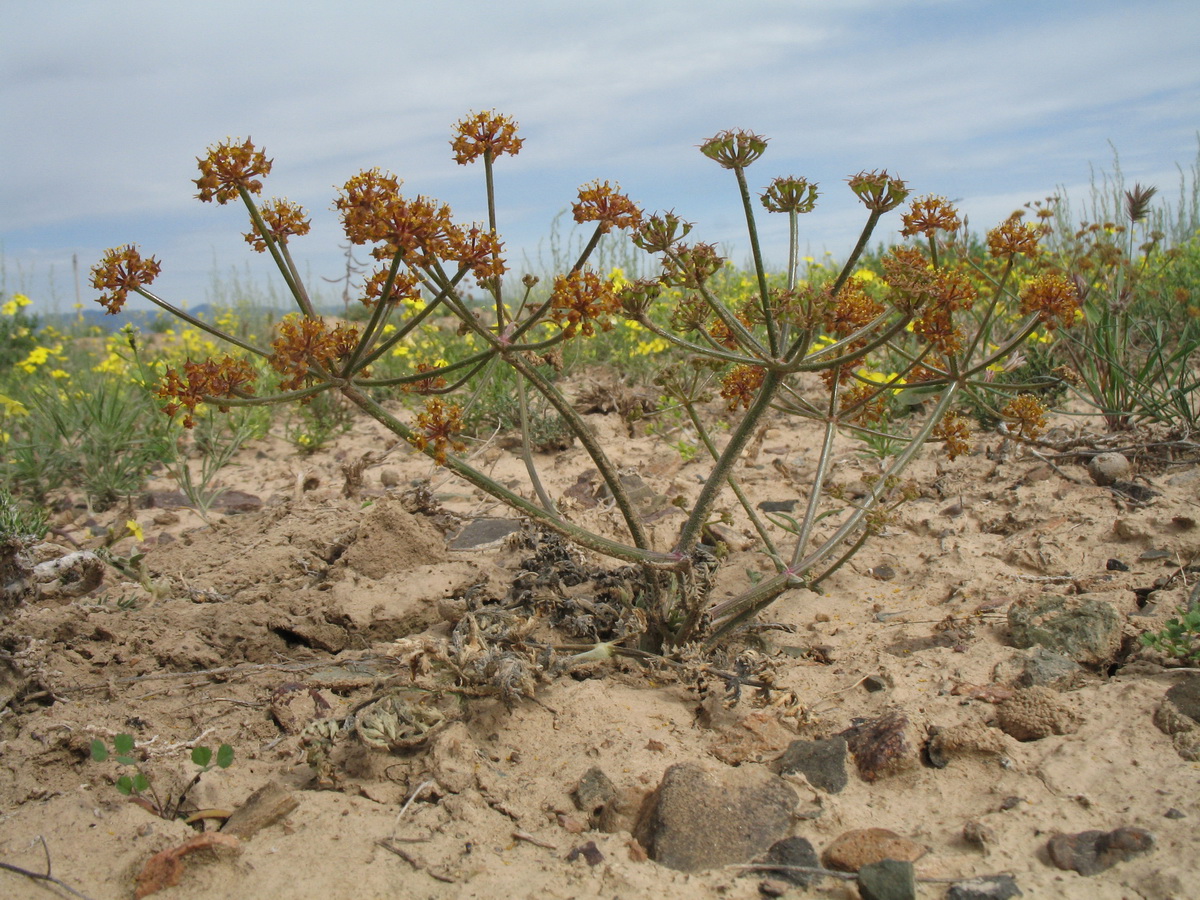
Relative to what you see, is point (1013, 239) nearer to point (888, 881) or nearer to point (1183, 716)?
point (1183, 716)

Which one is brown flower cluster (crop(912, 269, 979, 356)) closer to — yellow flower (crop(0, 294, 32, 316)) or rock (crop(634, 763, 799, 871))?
rock (crop(634, 763, 799, 871))

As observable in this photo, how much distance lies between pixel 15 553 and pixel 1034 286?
3.28 meters

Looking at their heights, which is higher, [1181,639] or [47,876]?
[1181,639]

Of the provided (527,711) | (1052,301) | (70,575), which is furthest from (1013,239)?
(70,575)

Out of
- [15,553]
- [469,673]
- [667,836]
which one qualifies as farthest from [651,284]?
[15,553]

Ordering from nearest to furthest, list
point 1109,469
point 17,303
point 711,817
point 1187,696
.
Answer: point 711,817, point 1187,696, point 1109,469, point 17,303

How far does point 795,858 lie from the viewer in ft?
5.81

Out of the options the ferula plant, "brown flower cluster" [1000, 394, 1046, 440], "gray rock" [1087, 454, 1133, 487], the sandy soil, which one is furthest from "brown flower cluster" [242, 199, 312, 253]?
"gray rock" [1087, 454, 1133, 487]

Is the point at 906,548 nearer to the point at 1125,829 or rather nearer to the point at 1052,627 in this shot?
the point at 1052,627

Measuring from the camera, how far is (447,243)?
1.92 m

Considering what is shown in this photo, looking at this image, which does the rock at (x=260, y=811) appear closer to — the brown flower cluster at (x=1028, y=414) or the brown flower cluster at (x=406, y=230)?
the brown flower cluster at (x=406, y=230)

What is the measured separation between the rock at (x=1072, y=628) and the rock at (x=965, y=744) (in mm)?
538

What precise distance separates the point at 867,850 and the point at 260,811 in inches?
52.5

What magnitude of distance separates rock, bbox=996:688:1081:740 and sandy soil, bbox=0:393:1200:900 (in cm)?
3
